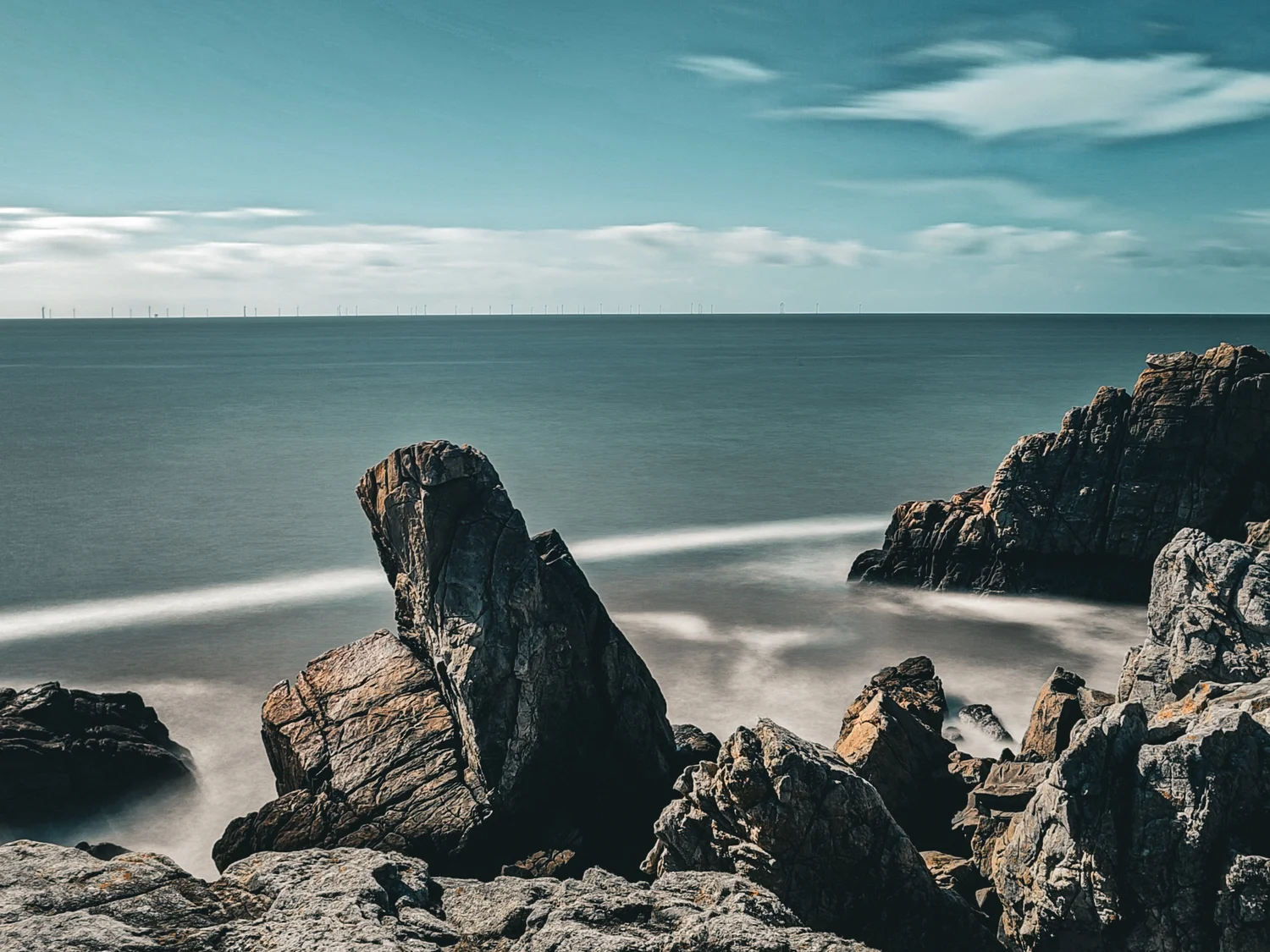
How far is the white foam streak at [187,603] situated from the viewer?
32281 mm

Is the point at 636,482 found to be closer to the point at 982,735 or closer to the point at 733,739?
the point at 982,735

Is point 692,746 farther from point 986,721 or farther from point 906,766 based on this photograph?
point 986,721

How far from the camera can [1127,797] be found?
11.9m

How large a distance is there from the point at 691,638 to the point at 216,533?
26.9m

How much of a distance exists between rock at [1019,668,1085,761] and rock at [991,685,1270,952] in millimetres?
6508

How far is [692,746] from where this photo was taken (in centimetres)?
1978

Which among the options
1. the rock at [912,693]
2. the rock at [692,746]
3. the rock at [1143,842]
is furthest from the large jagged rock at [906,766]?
the rock at [1143,842]

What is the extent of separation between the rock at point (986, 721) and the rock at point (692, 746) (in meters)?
6.54

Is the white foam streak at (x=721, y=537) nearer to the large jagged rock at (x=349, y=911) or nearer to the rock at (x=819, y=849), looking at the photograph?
the rock at (x=819, y=849)

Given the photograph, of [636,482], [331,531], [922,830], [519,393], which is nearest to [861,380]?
[519,393]

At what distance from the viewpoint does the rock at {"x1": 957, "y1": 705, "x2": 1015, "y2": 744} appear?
22.8 metres

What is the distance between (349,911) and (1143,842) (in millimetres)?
8820

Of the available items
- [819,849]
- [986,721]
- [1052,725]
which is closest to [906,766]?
[1052,725]

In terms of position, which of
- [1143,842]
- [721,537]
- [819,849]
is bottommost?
[721,537]
